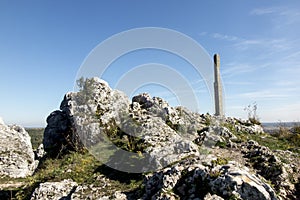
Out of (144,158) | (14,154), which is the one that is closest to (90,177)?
(144,158)

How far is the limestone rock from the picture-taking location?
36.3ft

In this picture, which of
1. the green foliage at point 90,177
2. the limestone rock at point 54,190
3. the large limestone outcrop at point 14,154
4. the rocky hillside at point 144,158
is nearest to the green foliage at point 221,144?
the rocky hillside at point 144,158

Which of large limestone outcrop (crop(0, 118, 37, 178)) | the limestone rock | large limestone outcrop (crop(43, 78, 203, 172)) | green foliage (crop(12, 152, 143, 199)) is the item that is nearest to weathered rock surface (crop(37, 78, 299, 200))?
large limestone outcrop (crop(43, 78, 203, 172))

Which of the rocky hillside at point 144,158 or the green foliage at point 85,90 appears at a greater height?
the green foliage at point 85,90

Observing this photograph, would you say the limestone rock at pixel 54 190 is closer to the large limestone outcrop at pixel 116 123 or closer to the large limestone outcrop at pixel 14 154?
the large limestone outcrop at pixel 116 123

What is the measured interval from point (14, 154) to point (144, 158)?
12.8m

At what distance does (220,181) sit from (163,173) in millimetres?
2529

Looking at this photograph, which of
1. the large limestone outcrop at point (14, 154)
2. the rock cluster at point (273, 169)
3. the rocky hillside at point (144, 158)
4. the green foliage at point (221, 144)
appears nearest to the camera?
the rocky hillside at point (144, 158)

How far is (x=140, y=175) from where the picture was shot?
39.8ft

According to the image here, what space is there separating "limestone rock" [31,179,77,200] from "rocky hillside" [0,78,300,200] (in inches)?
1.7

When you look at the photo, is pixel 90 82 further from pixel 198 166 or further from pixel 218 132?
pixel 198 166

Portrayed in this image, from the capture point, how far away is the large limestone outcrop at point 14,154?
18375 mm

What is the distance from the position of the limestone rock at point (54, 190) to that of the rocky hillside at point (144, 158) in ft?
0.14

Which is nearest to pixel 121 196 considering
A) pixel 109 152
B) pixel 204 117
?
pixel 109 152
